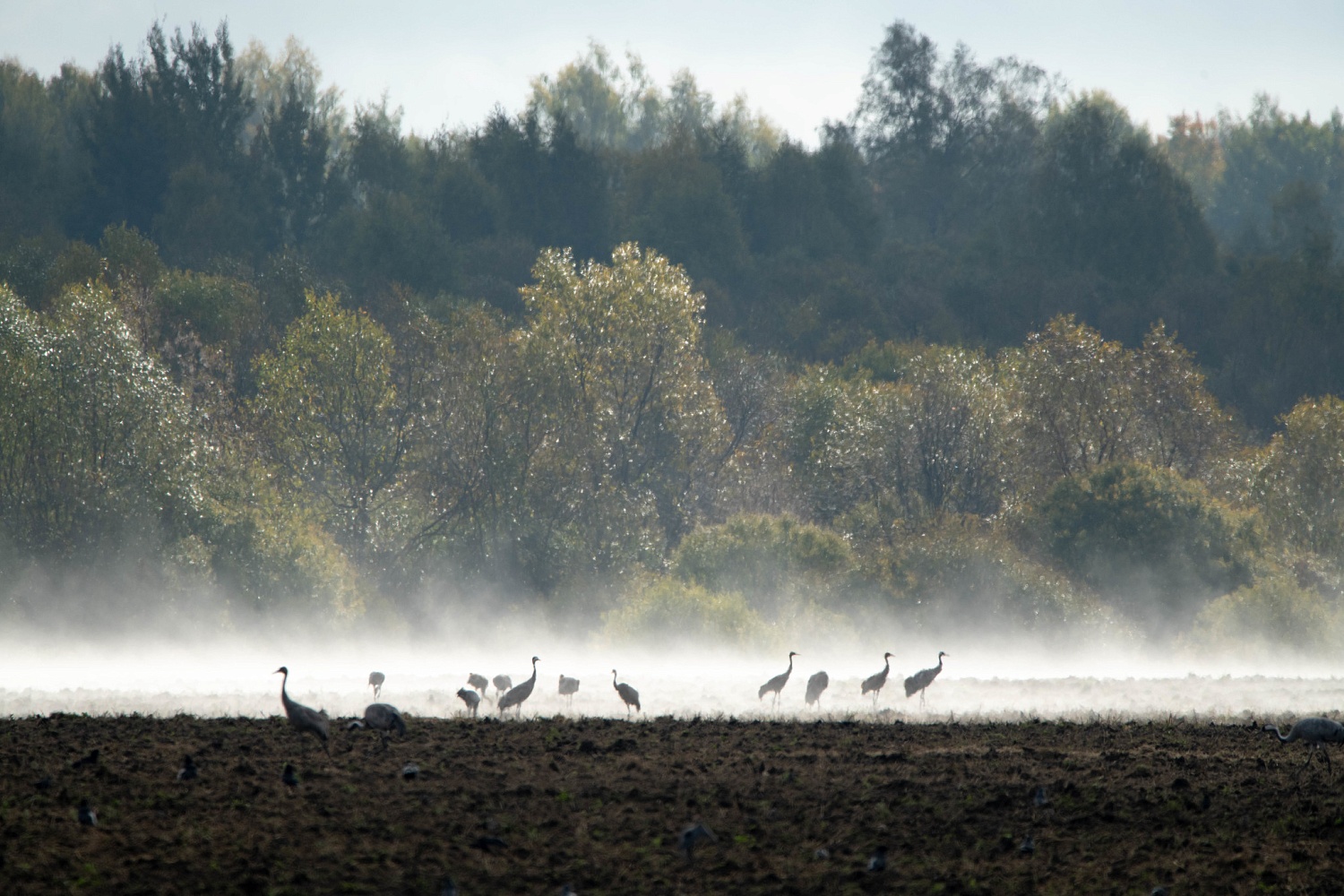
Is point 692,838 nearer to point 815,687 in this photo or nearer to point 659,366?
point 815,687

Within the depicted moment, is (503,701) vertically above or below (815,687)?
below

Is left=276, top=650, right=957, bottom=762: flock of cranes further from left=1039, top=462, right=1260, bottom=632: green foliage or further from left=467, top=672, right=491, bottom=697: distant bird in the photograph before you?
left=1039, top=462, right=1260, bottom=632: green foliage

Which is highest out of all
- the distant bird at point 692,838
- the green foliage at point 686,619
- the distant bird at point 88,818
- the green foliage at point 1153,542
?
the green foliage at point 1153,542

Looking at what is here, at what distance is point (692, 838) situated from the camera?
616 inches

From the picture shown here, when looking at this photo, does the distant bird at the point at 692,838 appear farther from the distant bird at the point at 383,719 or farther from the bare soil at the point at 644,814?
the distant bird at the point at 383,719

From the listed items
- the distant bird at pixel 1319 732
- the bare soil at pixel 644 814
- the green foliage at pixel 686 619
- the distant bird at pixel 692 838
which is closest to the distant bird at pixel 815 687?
the bare soil at pixel 644 814

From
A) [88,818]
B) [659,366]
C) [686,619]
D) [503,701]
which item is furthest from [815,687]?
[659,366]

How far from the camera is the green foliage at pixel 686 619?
56688 mm

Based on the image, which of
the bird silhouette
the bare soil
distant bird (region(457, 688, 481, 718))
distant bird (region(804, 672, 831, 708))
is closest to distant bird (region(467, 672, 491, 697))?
distant bird (region(457, 688, 481, 718))

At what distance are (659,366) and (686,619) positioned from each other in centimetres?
2364

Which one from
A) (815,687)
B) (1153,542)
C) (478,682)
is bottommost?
(815,687)

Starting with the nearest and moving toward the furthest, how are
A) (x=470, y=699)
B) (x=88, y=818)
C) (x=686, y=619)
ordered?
1. (x=88, y=818)
2. (x=470, y=699)
3. (x=686, y=619)

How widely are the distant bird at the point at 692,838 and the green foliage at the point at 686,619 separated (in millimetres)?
40120

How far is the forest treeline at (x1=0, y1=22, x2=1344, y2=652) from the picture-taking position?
60594 mm
